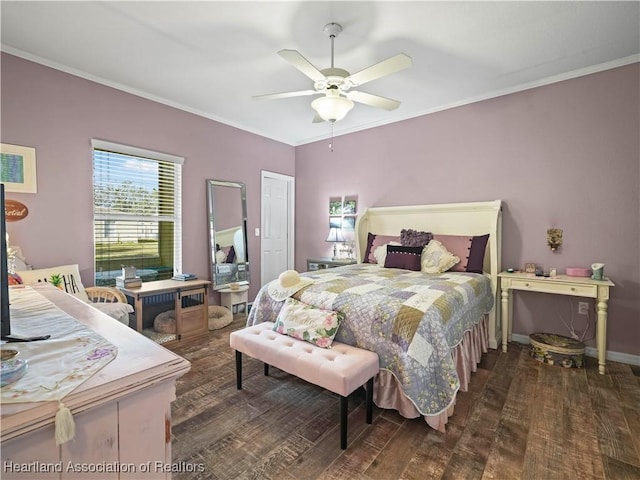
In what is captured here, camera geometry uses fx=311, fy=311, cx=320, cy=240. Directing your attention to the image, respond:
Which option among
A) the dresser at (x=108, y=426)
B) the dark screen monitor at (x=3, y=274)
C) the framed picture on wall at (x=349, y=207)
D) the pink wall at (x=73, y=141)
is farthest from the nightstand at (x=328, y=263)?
the dark screen monitor at (x=3, y=274)

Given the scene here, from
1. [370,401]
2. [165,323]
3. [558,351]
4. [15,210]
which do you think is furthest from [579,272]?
[15,210]

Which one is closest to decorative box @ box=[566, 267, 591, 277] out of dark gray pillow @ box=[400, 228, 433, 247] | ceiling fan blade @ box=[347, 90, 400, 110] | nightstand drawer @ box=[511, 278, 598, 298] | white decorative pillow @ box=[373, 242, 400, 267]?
nightstand drawer @ box=[511, 278, 598, 298]

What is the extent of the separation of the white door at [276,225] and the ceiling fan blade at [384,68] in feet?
9.46

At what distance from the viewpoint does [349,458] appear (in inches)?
65.3

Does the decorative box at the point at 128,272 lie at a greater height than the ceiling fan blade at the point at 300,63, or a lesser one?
lesser

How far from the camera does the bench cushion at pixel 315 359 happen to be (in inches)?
68.0

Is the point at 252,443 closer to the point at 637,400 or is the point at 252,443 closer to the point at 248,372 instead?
the point at 248,372

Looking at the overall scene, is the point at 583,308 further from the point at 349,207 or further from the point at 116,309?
the point at 116,309

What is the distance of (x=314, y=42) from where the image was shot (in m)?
2.55

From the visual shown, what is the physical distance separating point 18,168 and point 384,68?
3.16 meters

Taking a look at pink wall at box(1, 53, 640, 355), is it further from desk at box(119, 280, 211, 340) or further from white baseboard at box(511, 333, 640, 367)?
desk at box(119, 280, 211, 340)

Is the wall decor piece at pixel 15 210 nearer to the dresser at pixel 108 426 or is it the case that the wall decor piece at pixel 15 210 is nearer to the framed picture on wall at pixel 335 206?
the dresser at pixel 108 426

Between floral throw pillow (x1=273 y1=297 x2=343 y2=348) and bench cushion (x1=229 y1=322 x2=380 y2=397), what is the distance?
0.04 meters

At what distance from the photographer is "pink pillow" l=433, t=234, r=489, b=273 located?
10.6 ft
